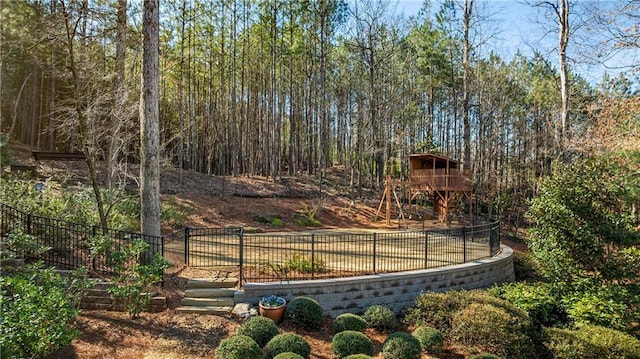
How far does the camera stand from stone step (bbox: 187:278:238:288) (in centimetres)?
762

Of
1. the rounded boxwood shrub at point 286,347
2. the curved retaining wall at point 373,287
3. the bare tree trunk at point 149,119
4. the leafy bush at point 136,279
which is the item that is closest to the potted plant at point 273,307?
the curved retaining wall at point 373,287

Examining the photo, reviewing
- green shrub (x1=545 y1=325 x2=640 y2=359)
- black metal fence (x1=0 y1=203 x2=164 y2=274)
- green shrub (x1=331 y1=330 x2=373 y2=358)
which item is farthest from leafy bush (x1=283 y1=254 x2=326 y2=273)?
green shrub (x1=545 y1=325 x2=640 y2=359)

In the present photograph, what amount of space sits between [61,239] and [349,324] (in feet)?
21.3

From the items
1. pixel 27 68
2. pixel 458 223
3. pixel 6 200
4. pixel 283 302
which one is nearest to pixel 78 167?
pixel 27 68

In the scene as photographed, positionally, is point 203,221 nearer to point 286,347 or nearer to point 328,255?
point 328,255

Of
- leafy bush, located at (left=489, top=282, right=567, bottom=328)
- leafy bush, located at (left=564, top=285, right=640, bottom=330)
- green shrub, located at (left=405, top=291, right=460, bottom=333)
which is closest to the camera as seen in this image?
leafy bush, located at (left=564, top=285, right=640, bottom=330)

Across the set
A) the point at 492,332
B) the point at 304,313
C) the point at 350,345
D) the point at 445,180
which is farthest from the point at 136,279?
the point at 445,180

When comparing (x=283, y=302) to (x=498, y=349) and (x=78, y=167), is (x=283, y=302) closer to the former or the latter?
(x=498, y=349)

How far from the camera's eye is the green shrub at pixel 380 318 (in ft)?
25.0

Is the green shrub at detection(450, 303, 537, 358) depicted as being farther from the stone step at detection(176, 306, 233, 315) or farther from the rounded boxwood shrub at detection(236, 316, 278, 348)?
the stone step at detection(176, 306, 233, 315)

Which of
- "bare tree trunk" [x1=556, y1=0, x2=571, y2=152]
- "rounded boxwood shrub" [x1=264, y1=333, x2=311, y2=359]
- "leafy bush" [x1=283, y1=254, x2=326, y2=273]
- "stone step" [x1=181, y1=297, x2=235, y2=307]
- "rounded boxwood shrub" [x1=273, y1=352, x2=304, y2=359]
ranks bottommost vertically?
"rounded boxwood shrub" [x1=264, y1=333, x2=311, y2=359]

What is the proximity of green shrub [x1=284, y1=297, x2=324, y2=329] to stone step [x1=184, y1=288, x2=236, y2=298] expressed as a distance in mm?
1278

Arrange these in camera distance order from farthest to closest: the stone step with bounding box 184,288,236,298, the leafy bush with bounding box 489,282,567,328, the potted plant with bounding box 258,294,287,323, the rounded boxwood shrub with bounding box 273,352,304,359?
1. the leafy bush with bounding box 489,282,567,328
2. the stone step with bounding box 184,288,236,298
3. the potted plant with bounding box 258,294,287,323
4. the rounded boxwood shrub with bounding box 273,352,304,359

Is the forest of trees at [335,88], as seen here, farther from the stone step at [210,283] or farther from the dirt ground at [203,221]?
the stone step at [210,283]
